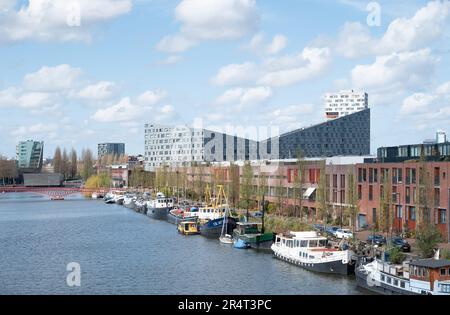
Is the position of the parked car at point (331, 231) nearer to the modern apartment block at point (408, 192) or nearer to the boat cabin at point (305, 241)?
the modern apartment block at point (408, 192)

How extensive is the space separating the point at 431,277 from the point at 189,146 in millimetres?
108338

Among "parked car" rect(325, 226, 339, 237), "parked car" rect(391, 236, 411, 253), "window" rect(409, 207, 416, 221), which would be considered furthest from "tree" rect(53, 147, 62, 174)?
"parked car" rect(391, 236, 411, 253)

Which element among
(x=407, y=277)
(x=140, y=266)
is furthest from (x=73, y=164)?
(x=407, y=277)

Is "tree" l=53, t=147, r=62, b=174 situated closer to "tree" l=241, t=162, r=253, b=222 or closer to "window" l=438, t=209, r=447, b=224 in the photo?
"tree" l=241, t=162, r=253, b=222

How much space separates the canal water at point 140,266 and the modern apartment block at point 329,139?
4847 cm

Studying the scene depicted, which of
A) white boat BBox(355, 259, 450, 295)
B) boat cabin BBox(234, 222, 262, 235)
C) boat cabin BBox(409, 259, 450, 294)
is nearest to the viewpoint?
boat cabin BBox(409, 259, 450, 294)

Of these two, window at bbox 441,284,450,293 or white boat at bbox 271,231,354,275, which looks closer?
window at bbox 441,284,450,293

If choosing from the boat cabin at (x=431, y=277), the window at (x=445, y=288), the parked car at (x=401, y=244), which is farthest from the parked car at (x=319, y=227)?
the window at (x=445, y=288)

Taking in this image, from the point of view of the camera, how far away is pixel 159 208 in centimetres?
7175

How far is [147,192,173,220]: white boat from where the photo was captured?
7100 centimetres

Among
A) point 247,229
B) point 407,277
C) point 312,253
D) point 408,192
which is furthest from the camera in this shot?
point 247,229

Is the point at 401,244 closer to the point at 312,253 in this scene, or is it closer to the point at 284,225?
the point at 312,253

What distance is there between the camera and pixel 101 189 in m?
127
